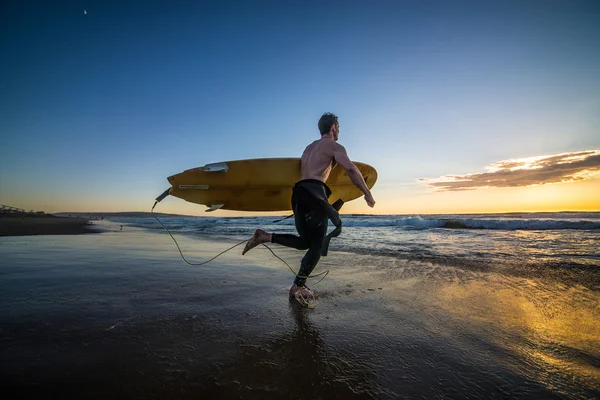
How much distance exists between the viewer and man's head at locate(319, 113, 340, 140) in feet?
10.5

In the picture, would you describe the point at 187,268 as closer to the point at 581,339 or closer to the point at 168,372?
the point at 168,372

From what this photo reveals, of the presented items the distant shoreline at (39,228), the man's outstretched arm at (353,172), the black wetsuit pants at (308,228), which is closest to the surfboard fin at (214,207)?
the black wetsuit pants at (308,228)

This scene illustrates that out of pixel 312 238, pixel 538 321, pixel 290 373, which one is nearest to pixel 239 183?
pixel 312 238

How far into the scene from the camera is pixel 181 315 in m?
2.23

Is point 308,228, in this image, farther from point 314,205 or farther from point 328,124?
point 328,124

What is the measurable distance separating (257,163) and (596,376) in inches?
161

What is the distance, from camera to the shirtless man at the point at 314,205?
2857 millimetres

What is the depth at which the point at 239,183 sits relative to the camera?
14.4 feet

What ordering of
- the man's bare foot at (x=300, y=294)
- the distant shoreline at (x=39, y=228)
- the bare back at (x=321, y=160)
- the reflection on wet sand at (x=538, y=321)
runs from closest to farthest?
the reflection on wet sand at (x=538, y=321) → the man's bare foot at (x=300, y=294) → the bare back at (x=321, y=160) → the distant shoreline at (x=39, y=228)

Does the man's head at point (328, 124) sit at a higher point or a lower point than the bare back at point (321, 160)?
higher

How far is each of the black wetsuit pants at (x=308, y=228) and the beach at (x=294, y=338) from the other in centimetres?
39

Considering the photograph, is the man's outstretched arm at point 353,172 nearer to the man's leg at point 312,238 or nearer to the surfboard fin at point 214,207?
the man's leg at point 312,238

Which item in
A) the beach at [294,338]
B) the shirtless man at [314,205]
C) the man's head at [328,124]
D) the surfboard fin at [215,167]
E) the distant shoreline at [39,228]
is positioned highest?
the man's head at [328,124]

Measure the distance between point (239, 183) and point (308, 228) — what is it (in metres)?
1.95
